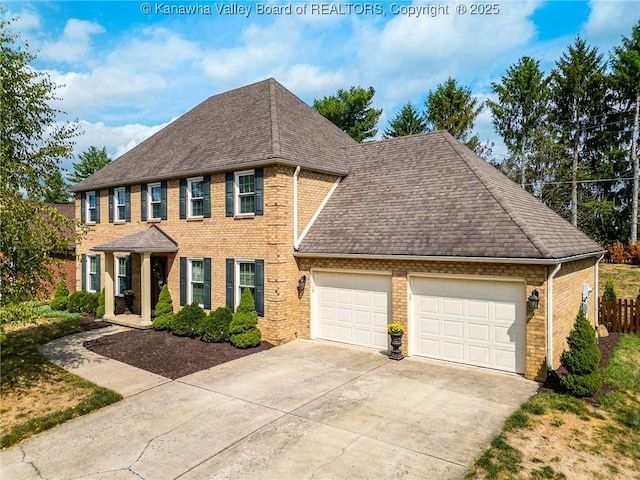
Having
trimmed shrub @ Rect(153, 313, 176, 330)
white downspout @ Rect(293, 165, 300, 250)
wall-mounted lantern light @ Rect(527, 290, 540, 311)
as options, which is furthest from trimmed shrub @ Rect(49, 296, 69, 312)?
wall-mounted lantern light @ Rect(527, 290, 540, 311)

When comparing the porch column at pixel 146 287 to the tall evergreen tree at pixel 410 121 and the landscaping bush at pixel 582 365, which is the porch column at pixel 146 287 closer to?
the landscaping bush at pixel 582 365

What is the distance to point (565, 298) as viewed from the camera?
10617 millimetres

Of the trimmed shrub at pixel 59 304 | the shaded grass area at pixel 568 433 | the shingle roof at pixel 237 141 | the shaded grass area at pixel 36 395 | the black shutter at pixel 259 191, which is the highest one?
the shingle roof at pixel 237 141

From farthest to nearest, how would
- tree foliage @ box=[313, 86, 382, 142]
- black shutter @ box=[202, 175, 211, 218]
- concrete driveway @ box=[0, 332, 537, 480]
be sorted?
tree foliage @ box=[313, 86, 382, 142] < black shutter @ box=[202, 175, 211, 218] < concrete driveway @ box=[0, 332, 537, 480]

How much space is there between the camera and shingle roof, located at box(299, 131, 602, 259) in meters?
10.3

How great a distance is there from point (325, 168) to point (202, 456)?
10108mm

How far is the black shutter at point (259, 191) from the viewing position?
13.2 m

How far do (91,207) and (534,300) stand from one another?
19.2 metres

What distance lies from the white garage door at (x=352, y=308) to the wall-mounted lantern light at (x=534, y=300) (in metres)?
3.76

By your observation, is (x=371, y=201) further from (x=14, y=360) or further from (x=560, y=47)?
(x=560, y=47)

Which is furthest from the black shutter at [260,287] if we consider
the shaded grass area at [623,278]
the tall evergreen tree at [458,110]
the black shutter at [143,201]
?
the tall evergreen tree at [458,110]

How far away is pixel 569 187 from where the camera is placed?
32.9 m

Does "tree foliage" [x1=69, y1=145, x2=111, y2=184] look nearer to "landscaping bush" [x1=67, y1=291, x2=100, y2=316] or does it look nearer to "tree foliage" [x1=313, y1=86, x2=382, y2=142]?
"tree foliage" [x1=313, y1=86, x2=382, y2=142]

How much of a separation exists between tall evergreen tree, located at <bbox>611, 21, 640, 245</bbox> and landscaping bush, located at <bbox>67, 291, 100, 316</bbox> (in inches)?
1330
